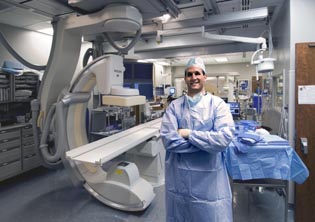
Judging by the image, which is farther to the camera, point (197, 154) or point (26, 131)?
point (26, 131)

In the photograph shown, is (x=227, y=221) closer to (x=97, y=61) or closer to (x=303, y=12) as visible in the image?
(x=97, y=61)

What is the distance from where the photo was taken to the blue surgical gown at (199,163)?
1.65 metres

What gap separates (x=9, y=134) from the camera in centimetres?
367

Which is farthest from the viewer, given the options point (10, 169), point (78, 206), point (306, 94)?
point (10, 169)

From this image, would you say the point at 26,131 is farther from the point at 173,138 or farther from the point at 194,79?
the point at 194,79

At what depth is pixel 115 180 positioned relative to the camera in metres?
2.89

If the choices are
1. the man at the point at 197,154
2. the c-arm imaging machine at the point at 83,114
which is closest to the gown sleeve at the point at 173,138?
the man at the point at 197,154

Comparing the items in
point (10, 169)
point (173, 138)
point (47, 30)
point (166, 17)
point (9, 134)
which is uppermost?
point (47, 30)

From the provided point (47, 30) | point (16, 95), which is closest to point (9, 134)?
point (16, 95)

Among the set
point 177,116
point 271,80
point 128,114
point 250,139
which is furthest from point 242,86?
point 177,116

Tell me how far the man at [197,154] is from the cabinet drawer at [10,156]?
9.78ft

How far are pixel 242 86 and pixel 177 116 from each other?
6.04m

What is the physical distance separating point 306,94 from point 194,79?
1.61 m

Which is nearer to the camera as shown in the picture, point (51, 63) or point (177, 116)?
point (177, 116)
